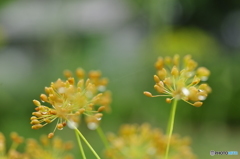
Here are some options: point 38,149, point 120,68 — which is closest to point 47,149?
point 38,149

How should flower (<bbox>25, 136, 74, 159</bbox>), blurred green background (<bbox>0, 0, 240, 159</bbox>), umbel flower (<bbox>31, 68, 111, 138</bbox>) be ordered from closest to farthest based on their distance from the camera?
umbel flower (<bbox>31, 68, 111, 138</bbox>), flower (<bbox>25, 136, 74, 159</bbox>), blurred green background (<bbox>0, 0, 240, 159</bbox>)

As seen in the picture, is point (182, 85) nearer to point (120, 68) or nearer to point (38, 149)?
point (38, 149)

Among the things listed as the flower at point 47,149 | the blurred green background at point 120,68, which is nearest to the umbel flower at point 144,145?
the flower at point 47,149

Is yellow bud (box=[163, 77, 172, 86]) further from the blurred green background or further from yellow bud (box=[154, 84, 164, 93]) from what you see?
the blurred green background

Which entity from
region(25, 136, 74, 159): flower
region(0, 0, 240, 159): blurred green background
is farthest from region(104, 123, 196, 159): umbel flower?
region(0, 0, 240, 159): blurred green background

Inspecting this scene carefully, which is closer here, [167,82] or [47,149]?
[167,82]

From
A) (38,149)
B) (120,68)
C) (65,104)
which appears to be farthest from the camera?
(120,68)
